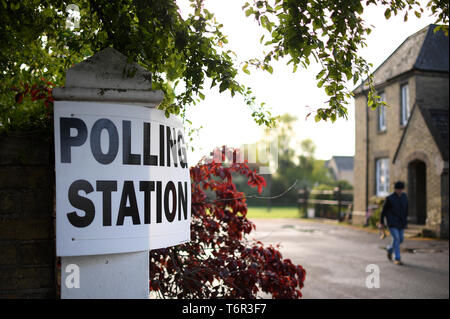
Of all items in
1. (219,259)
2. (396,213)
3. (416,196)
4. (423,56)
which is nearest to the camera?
(219,259)

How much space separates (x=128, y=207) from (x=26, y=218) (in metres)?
0.67

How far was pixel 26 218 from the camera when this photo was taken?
2.28m

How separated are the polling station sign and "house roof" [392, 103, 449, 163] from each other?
16140 mm

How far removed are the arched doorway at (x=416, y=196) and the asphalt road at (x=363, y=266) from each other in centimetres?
342

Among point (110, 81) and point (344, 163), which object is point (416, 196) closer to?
point (110, 81)

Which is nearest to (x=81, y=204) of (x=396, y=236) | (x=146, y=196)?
(x=146, y=196)

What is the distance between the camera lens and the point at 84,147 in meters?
1.95

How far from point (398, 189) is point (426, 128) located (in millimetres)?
8277

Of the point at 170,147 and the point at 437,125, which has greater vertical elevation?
the point at 437,125

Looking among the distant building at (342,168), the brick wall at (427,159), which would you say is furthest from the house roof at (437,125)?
the distant building at (342,168)

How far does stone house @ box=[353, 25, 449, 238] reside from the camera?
1644 cm

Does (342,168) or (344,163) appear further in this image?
(344,163)

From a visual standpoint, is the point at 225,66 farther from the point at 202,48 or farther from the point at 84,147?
the point at 84,147

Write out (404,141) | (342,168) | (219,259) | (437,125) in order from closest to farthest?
1. (219,259)
2. (437,125)
3. (404,141)
4. (342,168)
